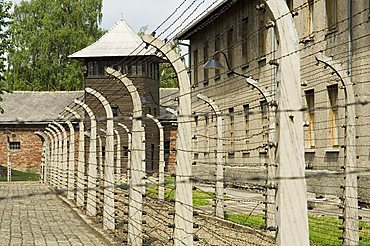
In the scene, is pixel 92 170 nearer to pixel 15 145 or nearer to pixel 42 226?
pixel 42 226

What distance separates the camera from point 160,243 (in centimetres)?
1157

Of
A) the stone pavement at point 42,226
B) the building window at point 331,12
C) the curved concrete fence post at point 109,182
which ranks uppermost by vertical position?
the building window at point 331,12

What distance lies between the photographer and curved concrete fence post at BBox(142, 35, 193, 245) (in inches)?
329

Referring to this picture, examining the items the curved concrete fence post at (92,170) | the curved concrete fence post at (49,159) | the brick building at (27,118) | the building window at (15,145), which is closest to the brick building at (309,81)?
the curved concrete fence post at (92,170)

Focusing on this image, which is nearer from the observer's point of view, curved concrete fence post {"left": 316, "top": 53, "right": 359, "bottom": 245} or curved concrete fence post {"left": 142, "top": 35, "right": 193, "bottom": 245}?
curved concrete fence post {"left": 142, "top": 35, "right": 193, "bottom": 245}

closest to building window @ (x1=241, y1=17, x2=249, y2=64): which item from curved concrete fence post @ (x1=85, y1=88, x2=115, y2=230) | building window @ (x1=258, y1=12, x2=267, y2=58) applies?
building window @ (x1=258, y1=12, x2=267, y2=58)

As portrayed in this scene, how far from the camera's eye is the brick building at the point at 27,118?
6425 centimetres

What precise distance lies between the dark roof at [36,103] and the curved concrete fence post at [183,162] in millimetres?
58292

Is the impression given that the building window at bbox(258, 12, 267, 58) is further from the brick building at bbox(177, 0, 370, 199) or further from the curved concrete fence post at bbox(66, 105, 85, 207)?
the curved concrete fence post at bbox(66, 105, 85, 207)

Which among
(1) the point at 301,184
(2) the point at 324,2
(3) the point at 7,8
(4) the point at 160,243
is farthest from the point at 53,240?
(3) the point at 7,8

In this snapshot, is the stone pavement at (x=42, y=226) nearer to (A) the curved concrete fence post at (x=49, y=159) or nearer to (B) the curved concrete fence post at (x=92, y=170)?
(B) the curved concrete fence post at (x=92, y=170)

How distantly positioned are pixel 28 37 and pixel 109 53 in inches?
794

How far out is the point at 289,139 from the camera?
5746 mm

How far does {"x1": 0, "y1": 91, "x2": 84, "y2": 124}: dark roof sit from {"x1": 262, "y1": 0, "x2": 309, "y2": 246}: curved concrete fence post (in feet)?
200
